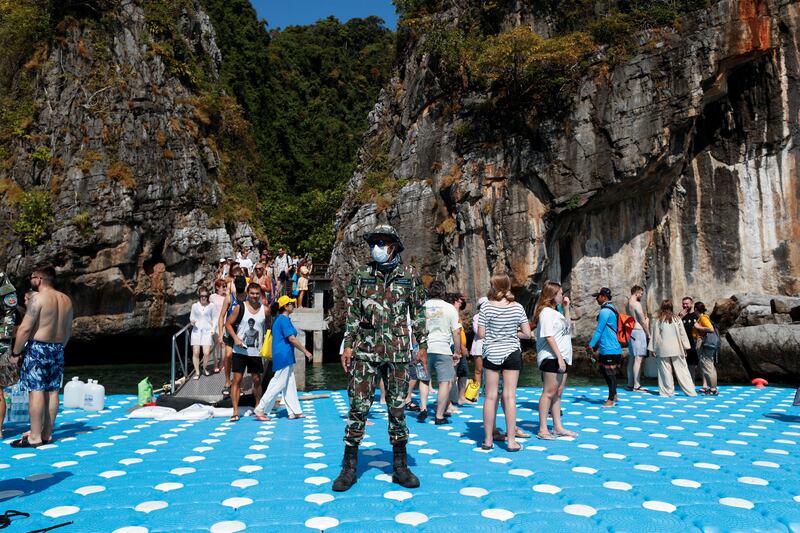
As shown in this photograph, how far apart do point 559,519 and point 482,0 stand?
28988mm

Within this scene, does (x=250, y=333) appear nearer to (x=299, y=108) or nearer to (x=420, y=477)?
(x=420, y=477)

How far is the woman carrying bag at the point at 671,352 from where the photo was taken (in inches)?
405

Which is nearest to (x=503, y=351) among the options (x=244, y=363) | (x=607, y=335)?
(x=607, y=335)

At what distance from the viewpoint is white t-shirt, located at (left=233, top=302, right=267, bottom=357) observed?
7824 mm

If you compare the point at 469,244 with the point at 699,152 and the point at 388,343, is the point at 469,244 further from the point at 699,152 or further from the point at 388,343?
the point at 388,343

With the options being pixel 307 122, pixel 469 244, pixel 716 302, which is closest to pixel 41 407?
pixel 469 244

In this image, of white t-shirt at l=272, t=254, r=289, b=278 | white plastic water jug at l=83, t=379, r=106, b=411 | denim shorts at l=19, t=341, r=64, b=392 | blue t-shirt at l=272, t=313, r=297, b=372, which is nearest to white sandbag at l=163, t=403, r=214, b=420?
blue t-shirt at l=272, t=313, r=297, b=372

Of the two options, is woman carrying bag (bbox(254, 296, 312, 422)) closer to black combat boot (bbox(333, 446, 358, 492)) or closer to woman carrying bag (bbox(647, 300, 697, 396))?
black combat boot (bbox(333, 446, 358, 492))

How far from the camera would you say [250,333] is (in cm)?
784

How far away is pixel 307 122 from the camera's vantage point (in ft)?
138

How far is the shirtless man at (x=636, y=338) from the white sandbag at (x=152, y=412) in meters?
8.17

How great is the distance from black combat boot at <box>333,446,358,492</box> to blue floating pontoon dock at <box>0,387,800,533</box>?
74 millimetres

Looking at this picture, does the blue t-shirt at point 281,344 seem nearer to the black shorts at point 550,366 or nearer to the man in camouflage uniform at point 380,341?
the man in camouflage uniform at point 380,341

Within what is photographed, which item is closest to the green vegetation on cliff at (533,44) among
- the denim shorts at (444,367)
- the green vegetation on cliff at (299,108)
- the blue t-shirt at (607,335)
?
the green vegetation on cliff at (299,108)
